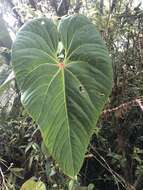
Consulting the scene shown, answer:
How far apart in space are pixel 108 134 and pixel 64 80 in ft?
1.65

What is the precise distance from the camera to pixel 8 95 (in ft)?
5.62

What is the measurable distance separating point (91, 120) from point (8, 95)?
82 centimetres

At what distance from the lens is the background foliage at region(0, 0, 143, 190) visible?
4.24 feet

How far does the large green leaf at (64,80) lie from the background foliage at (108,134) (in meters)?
0.26

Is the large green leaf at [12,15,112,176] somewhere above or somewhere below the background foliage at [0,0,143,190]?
above

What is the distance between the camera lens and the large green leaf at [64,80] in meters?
0.93

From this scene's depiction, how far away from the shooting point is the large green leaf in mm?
927

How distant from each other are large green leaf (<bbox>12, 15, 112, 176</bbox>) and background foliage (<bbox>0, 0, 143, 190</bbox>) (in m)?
0.26

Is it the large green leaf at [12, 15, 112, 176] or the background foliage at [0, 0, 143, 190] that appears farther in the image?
the background foliage at [0, 0, 143, 190]

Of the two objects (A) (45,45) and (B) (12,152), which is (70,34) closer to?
(A) (45,45)

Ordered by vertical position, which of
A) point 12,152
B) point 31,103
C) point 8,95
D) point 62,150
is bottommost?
point 12,152

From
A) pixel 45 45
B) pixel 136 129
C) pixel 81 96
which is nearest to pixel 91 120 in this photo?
pixel 81 96

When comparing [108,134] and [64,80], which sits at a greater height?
[64,80]

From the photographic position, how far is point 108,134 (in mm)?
1424
